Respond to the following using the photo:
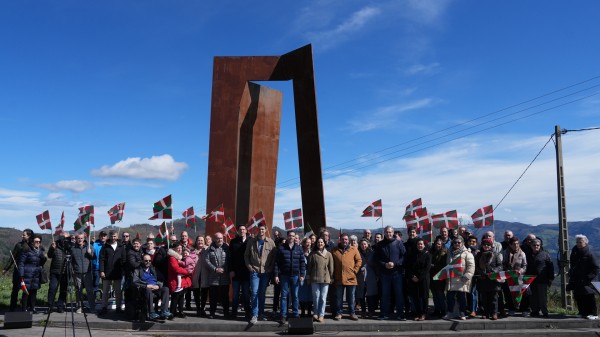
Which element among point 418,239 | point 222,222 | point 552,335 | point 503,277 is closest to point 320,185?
point 222,222

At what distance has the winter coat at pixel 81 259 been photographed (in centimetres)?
1014

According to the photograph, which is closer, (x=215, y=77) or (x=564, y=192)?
(x=564, y=192)

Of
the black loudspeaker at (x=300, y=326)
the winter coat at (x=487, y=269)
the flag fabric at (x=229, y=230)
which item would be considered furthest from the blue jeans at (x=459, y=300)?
the flag fabric at (x=229, y=230)

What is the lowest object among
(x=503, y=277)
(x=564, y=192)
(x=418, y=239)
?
(x=503, y=277)

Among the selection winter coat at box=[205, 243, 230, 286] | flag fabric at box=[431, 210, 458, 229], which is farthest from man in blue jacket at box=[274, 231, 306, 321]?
flag fabric at box=[431, 210, 458, 229]

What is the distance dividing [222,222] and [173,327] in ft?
14.5

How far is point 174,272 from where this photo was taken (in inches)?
373

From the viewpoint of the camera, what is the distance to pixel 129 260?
9.32 metres

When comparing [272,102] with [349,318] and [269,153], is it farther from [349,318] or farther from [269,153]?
[349,318]

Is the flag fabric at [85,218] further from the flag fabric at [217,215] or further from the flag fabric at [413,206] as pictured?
the flag fabric at [413,206]

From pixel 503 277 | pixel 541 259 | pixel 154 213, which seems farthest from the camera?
pixel 154 213

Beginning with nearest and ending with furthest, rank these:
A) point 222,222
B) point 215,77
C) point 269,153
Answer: point 222,222 < point 215,77 < point 269,153

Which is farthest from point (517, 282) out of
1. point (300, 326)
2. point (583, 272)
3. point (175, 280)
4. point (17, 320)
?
point (17, 320)

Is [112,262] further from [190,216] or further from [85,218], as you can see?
[190,216]
